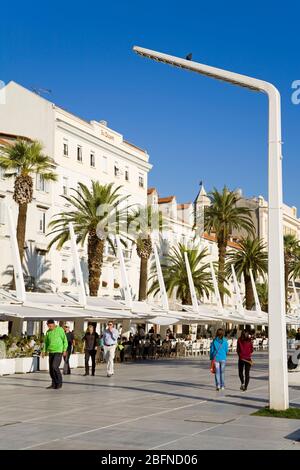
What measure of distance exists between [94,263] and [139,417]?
93.0 feet

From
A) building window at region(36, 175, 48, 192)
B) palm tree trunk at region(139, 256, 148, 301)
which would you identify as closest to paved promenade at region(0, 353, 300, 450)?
palm tree trunk at region(139, 256, 148, 301)

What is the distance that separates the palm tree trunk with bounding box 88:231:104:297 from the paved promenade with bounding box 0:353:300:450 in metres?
18.0

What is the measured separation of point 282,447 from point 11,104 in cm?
4899

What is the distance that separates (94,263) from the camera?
1642 inches

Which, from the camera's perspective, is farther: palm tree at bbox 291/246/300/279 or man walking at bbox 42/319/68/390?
palm tree at bbox 291/246/300/279

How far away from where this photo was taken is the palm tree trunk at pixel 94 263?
41.2 m

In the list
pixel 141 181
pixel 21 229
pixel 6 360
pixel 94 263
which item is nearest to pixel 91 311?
pixel 6 360

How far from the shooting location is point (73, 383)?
870 inches

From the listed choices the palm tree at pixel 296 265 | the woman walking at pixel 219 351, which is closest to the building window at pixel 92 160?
the palm tree at pixel 296 265

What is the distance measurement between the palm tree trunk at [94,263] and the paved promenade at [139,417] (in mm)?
18020

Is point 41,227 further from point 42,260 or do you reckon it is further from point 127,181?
point 127,181

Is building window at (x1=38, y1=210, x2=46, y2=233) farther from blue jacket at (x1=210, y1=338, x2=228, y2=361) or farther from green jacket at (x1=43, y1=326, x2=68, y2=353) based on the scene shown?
blue jacket at (x1=210, y1=338, x2=228, y2=361)

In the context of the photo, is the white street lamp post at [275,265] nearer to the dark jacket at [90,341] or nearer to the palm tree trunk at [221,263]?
the dark jacket at [90,341]

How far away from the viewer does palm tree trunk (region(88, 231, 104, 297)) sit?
135 ft
